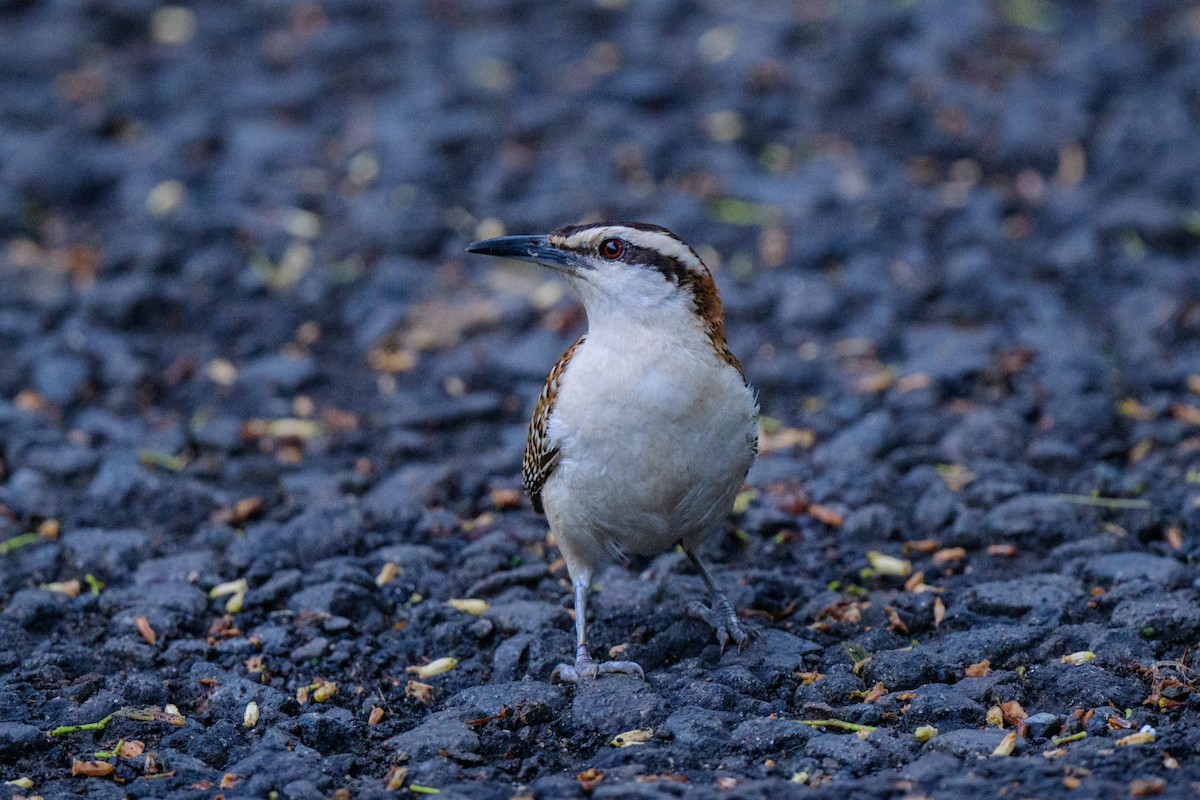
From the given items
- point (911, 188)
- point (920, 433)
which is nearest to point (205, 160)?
point (911, 188)

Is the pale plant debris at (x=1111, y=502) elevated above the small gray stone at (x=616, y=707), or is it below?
above

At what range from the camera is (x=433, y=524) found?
25.2ft

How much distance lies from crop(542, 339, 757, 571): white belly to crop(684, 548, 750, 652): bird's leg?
1.38 ft

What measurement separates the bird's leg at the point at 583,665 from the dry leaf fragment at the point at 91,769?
1889mm

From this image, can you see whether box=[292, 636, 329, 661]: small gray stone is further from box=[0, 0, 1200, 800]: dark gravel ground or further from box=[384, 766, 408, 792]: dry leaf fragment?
box=[384, 766, 408, 792]: dry leaf fragment

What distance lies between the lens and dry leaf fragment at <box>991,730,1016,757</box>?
5250mm

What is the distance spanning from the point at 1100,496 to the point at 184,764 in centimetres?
489

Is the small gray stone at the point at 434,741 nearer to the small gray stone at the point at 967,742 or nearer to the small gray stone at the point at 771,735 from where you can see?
the small gray stone at the point at 771,735

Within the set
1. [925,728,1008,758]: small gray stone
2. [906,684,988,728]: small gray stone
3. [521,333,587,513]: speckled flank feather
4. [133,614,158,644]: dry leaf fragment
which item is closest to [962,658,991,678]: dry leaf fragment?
[906,684,988,728]: small gray stone

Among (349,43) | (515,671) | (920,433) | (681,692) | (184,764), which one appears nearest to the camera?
(184,764)

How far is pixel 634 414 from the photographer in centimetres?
600

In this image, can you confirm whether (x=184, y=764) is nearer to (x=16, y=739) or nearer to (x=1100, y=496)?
(x=16, y=739)

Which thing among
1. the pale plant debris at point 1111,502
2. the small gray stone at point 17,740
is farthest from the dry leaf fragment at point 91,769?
the pale plant debris at point 1111,502

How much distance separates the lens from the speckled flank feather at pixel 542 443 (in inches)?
249
